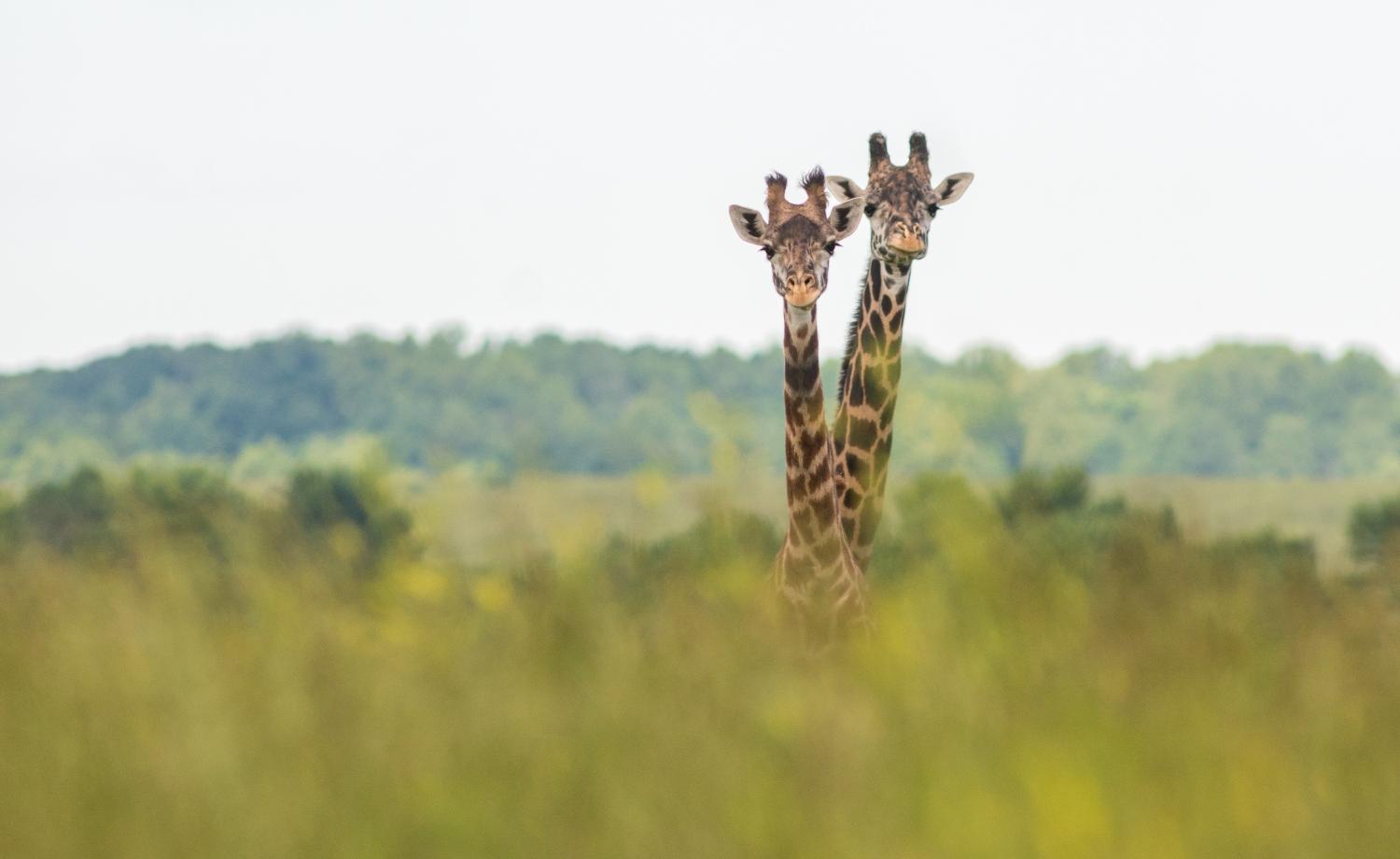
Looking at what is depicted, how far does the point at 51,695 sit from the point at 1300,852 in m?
4.01

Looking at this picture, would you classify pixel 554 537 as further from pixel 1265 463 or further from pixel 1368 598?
pixel 1265 463

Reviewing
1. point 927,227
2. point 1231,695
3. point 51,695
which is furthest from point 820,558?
point 51,695

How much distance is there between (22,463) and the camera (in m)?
153

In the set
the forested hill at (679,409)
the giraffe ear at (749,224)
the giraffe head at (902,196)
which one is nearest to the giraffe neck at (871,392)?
the giraffe head at (902,196)

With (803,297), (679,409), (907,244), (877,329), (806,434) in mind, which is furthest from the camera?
(679,409)

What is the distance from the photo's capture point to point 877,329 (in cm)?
1171

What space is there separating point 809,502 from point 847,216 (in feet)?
5.79

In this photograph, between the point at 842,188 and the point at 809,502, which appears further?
the point at 842,188

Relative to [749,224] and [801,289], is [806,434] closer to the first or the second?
[801,289]

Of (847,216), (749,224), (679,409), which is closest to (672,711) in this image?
(749,224)

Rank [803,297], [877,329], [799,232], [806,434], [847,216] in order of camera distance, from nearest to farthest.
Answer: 1. [803,297]
2. [799,232]
3. [806,434]
4. [847,216]
5. [877,329]

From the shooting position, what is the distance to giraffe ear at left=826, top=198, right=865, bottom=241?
1039 cm

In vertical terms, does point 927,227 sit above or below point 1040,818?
above

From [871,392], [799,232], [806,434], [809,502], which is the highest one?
[799,232]
